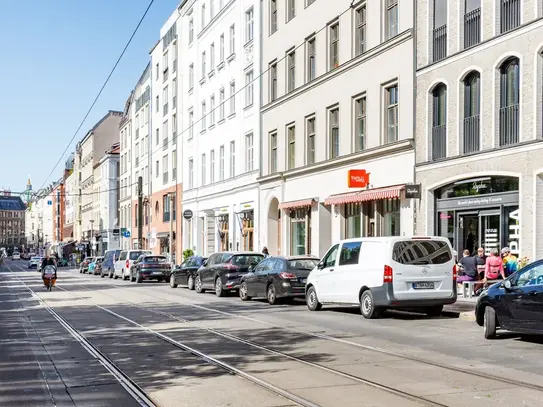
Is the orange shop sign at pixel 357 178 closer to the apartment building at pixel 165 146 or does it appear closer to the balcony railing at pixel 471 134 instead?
the balcony railing at pixel 471 134

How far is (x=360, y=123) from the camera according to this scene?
101 ft

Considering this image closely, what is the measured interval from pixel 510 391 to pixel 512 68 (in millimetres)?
14893

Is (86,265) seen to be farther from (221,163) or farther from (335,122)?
(335,122)

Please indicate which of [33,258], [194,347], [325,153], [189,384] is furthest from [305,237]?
[33,258]

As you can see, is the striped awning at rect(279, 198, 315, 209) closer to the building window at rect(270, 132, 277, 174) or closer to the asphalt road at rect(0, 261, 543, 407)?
the building window at rect(270, 132, 277, 174)

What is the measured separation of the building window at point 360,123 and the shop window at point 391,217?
3038 mm

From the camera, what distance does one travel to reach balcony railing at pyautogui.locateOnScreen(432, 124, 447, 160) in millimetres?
24844

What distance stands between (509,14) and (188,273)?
654 inches

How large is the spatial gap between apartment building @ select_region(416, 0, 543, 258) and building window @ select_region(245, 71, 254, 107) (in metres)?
17.5

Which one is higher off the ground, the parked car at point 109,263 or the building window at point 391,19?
the building window at point 391,19

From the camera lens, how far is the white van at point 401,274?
57.4ft

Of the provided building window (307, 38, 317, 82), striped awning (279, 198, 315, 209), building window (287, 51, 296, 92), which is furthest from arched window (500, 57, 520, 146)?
building window (287, 51, 296, 92)

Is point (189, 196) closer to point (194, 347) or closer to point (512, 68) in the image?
point (512, 68)

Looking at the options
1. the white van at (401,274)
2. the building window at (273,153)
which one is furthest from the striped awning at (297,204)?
the white van at (401,274)
